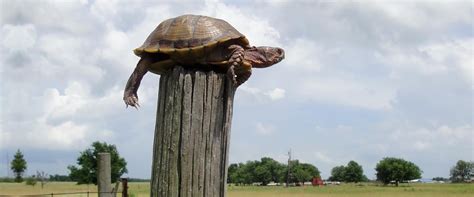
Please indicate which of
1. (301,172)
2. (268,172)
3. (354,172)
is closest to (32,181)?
(268,172)

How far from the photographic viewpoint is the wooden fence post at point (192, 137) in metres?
3.86

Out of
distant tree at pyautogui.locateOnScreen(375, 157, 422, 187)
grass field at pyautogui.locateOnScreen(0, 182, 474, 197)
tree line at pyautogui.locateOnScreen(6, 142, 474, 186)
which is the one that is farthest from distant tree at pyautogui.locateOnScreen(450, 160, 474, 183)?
grass field at pyautogui.locateOnScreen(0, 182, 474, 197)

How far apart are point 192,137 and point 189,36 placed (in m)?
0.68

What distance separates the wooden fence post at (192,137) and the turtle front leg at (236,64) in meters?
0.09

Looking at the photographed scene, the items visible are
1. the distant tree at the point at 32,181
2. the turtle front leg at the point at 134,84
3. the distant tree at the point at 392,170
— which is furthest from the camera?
the distant tree at the point at 392,170

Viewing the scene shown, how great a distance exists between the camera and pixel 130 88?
14.9 feet

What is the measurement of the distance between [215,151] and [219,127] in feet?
0.47

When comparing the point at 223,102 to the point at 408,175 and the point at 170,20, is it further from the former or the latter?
the point at 408,175

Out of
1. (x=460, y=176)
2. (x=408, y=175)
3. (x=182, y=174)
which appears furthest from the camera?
(x=460, y=176)

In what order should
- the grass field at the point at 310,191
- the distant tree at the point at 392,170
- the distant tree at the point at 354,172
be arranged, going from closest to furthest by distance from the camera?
the grass field at the point at 310,191
the distant tree at the point at 392,170
the distant tree at the point at 354,172

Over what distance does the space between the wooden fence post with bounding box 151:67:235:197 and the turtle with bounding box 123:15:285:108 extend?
0.48ft

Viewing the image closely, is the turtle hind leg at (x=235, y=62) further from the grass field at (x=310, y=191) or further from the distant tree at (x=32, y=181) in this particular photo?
the distant tree at (x=32, y=181)

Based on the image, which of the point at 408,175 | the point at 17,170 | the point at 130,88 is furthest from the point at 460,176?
the point at 130,88

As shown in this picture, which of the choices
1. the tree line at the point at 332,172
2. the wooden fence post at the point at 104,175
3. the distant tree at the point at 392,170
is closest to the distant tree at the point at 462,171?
the tree line at the point at 332,172
